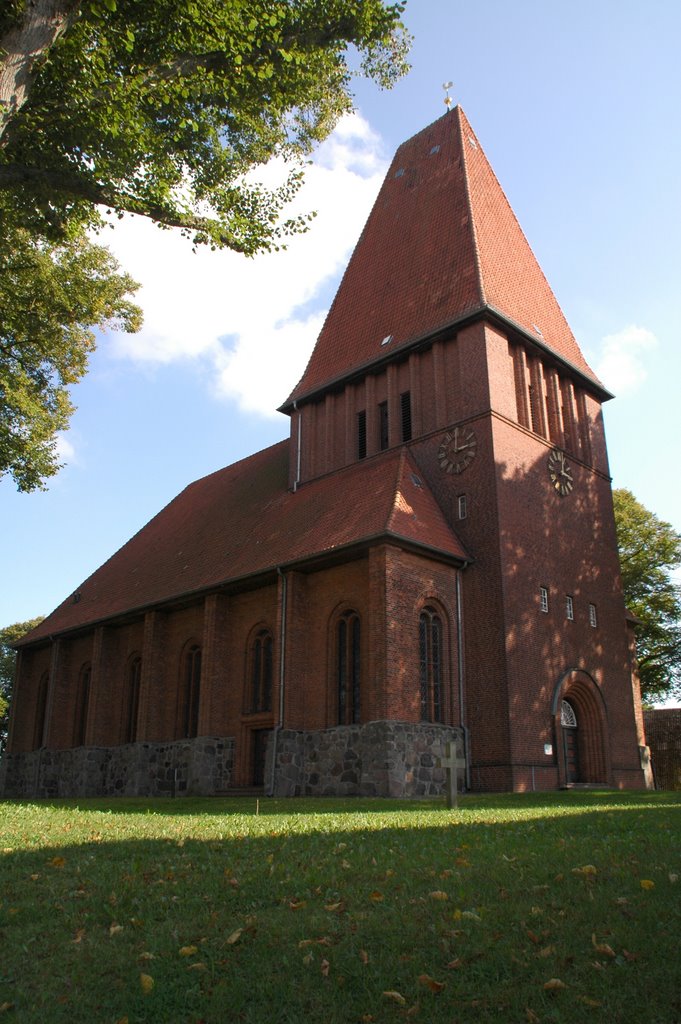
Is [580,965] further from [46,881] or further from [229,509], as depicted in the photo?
[229,509]

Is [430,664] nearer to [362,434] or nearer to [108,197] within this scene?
[362,434]

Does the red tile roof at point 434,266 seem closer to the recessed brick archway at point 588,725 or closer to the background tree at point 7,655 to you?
the recessed brick archway at point 588,725

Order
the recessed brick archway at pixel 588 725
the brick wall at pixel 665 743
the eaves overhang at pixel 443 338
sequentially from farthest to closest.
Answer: the brick wall at pixel 665 743 → the eaves overhang at pixel 443 338 → the recessed brick archway at pixel 588 725

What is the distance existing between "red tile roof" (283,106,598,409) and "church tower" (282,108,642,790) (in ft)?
0.25

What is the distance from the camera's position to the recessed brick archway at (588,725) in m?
21.5

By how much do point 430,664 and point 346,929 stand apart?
47.5 ft

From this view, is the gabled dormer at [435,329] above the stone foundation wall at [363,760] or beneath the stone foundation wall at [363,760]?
above

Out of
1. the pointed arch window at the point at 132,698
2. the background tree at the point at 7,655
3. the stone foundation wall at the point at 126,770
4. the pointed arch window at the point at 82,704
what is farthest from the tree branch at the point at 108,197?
the background tree at the point at 7,655

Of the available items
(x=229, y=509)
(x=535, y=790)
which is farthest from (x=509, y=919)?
(x=229, y=509)

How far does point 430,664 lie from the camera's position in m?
19.7

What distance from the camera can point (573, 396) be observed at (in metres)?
25.5

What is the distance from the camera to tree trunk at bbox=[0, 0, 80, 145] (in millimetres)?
10680

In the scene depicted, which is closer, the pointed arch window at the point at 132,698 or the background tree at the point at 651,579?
the pointed arch window at the point at 132,698

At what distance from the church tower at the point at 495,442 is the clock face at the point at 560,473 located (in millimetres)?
62
